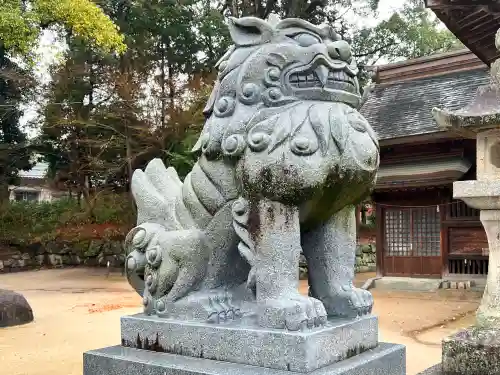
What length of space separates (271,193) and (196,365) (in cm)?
78

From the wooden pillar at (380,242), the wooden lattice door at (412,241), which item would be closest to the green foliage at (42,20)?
the wooden pillar at (380,242)

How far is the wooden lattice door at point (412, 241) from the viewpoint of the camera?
41.7 feet

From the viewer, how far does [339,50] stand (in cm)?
241

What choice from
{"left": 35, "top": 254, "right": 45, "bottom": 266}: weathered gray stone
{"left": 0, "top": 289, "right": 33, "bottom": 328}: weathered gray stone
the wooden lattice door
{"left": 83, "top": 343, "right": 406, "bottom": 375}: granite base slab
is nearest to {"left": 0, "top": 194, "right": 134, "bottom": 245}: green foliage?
{"left": 35, "top": 254, "right": 45, "bottom": 266}: weathered gray stone

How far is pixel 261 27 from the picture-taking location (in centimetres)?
249

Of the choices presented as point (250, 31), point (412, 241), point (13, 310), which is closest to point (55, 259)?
point (13, 310)

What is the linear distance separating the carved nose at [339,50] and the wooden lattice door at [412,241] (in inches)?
428

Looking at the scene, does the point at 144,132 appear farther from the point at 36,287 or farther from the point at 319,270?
the point at 319,270

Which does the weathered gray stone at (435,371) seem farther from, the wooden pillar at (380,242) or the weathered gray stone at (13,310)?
the wooden pillar at (380,242)

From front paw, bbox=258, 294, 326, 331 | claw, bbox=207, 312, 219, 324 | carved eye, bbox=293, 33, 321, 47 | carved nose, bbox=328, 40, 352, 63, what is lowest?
claw, bbox=207, 312, 219, 324

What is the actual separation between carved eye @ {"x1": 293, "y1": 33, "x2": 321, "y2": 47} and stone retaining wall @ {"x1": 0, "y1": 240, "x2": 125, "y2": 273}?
16.2m

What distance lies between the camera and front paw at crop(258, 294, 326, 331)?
2.18 m

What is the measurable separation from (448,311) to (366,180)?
26.8 feet

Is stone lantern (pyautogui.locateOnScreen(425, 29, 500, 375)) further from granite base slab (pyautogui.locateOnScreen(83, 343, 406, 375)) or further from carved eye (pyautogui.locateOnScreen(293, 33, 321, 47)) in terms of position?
carved eye (pyautogui.locateOnScreen(293, 33, 321, 47))
